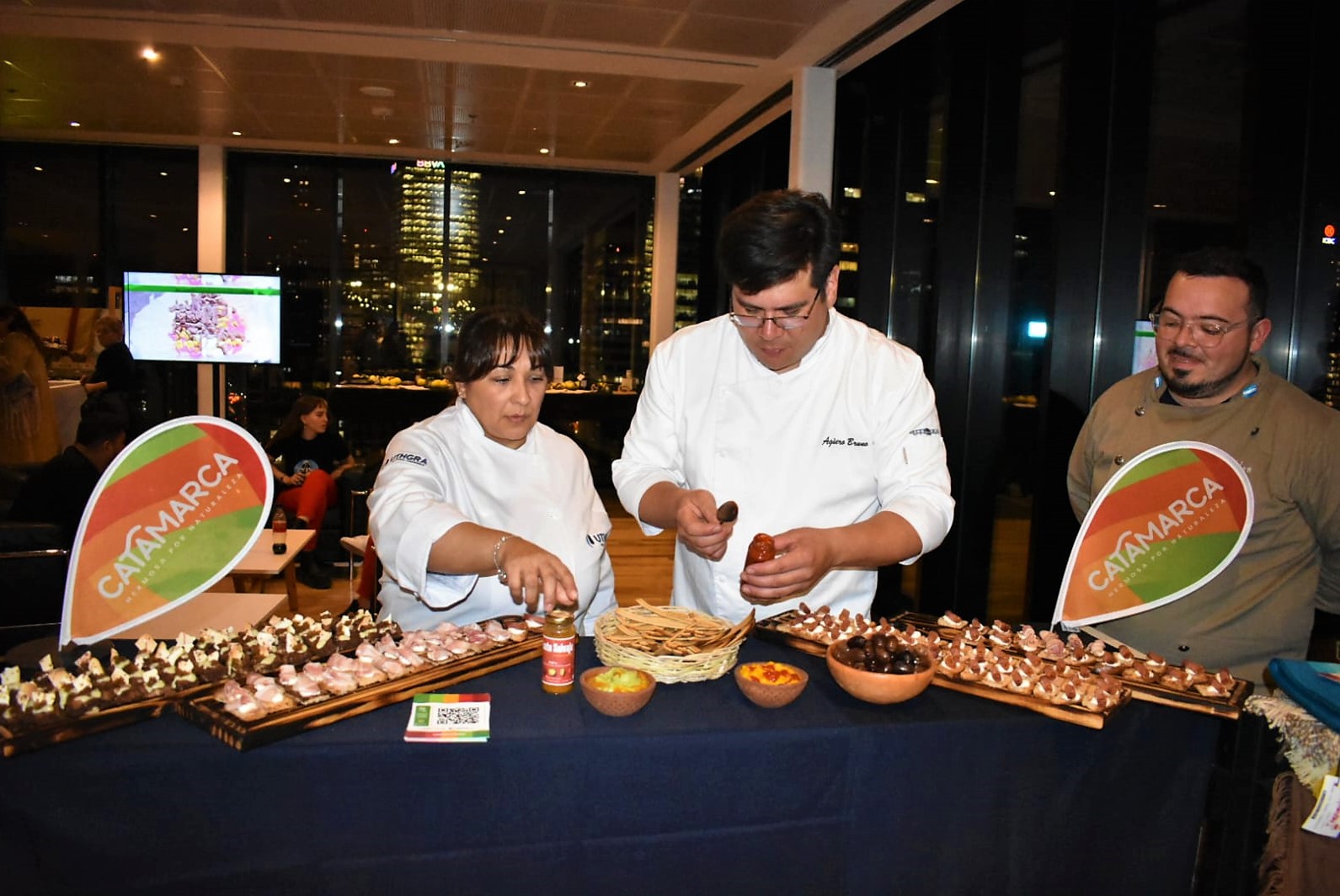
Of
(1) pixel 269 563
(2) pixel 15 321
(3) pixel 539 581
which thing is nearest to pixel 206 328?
(2) pixel 15 321

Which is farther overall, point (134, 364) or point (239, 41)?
point (134, 364)

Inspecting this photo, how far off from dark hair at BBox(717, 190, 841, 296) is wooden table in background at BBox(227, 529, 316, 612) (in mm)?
3096

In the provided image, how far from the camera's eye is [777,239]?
1708 millimetres

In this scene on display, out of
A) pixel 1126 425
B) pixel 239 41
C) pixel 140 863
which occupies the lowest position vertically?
pixel 140 863

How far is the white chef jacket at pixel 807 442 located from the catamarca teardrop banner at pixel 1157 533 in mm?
351

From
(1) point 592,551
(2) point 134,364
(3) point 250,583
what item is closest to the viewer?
(1) point 592,551

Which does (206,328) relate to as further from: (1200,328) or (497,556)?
(1200,328)

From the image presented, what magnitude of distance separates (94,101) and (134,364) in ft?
7.35

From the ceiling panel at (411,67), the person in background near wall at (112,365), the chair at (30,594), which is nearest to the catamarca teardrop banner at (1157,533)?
the chair at (30,594)

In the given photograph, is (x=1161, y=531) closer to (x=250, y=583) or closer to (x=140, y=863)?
(x=140, y=863)

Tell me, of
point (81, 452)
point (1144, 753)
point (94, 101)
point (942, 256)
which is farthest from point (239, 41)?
point (1144, 753)

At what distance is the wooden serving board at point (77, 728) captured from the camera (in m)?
1.25

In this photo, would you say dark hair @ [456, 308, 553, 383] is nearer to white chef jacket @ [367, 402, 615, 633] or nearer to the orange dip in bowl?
white chef jacket @ [367, 402, 615, 633]

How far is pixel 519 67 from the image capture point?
6305mm
